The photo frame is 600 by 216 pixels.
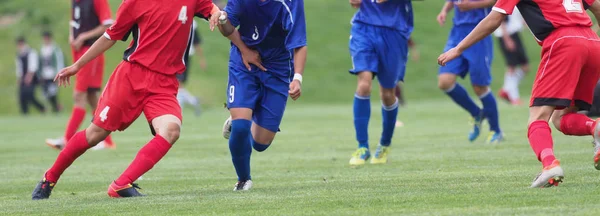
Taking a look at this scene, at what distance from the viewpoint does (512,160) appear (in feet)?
36.0

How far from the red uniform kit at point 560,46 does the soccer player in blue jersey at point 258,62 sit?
1.64 metres

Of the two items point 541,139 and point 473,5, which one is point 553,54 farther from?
point 473,5

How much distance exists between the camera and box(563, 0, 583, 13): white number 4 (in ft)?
26.6

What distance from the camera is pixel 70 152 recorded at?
8.84 meters

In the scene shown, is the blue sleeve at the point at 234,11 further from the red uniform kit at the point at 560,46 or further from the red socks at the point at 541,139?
the red socks at the point at 541,139

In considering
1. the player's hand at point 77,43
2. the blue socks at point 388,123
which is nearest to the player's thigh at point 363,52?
the blue socks at point 388,123

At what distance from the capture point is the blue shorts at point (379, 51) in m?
11.6

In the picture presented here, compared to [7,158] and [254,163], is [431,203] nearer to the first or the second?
[254,163]

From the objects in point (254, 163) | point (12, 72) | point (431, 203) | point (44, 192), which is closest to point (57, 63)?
point (12, 72)

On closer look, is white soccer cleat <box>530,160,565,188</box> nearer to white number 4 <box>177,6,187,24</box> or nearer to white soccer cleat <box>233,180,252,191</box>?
white soccer cleat <box>233,180,252,191</box>

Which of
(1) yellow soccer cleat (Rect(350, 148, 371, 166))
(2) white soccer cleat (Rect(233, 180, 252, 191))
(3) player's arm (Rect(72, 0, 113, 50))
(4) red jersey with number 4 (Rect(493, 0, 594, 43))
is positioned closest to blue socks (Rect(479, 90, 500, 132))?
(1) yellow soccer cleat (Rect(350, 148, 371, 166))

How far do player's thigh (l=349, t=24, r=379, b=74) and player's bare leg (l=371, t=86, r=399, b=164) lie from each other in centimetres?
39

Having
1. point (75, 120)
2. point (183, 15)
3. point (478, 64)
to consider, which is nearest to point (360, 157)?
point (478, 64)

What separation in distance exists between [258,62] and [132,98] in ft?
3.34
